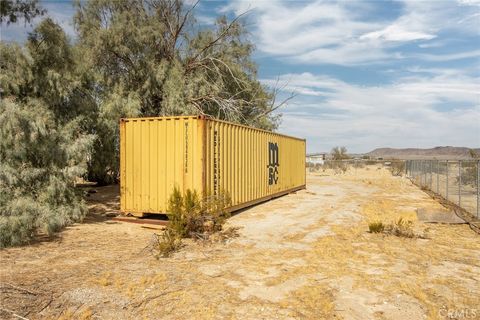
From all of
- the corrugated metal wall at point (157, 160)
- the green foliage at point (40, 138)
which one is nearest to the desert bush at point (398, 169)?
the corrugated metal wall at point (157, 160)

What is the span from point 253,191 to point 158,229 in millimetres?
4630

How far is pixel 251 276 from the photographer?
6266 mm

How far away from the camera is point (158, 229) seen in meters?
10.2

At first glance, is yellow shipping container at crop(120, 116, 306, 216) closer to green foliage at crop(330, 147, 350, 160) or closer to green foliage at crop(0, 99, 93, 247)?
green foliage at crop(0, 99, 93, 247)

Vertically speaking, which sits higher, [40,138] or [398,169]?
[40,138]

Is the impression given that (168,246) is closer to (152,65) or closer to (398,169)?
(152,65)

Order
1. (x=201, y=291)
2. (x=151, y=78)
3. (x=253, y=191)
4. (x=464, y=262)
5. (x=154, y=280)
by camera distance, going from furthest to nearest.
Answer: (x=151, y=78)
(x=253, y=191)
(x=464, y=262)
(x=154, y=280)
(x=201, y=291)

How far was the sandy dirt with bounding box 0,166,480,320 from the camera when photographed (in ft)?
16.1

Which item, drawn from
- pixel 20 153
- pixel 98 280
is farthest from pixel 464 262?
pixel 20 153

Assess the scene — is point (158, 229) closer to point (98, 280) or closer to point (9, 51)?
point (98, 280)

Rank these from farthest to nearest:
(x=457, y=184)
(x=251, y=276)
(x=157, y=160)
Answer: (x=457, y=184) < (x=157, y=160) < (x=251, y=276)

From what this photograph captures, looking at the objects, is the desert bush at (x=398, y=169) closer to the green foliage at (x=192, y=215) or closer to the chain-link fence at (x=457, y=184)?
the chain-link fence at (x=457, y=184)

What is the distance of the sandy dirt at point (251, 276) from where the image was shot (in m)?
4.91

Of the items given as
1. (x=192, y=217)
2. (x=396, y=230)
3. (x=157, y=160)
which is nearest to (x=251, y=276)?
(x=192, y=217)
